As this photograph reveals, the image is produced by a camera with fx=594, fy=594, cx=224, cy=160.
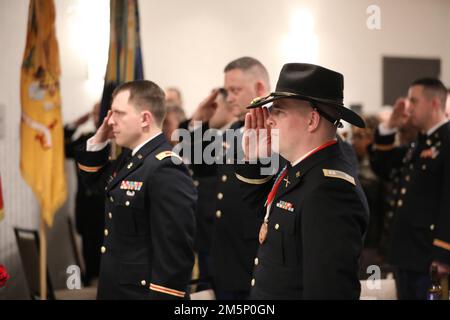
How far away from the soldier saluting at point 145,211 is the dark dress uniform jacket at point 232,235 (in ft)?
2.20

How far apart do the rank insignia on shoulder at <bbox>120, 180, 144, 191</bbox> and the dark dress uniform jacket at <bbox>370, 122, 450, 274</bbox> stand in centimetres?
167

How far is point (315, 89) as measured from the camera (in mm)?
1744

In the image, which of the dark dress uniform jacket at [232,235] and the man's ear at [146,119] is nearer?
the man's ear at [146,119]

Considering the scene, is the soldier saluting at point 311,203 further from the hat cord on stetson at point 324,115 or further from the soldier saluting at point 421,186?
the soldier saluting at point 421,186

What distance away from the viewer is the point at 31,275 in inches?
151

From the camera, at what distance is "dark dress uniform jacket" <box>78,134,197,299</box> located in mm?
2234

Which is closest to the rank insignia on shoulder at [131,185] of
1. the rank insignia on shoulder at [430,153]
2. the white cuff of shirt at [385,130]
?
the rank insignia on shoulder at [430,153]

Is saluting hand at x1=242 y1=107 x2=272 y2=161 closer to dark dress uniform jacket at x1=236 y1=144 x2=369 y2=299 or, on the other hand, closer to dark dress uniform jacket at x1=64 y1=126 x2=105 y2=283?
dark dress uniform jacket at x1=236 y1=144 x2=369 y2=299

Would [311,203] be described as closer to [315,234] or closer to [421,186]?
[315,234]

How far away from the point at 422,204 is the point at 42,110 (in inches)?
91.8

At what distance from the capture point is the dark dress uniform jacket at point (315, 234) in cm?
152

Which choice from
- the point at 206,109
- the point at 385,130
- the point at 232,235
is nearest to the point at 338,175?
the point at 232,235

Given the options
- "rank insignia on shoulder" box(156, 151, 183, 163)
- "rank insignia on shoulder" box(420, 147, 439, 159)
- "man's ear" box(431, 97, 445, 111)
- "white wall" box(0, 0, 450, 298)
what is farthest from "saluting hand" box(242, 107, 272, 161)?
"man's ear" box(431, 97, 445, 111)
